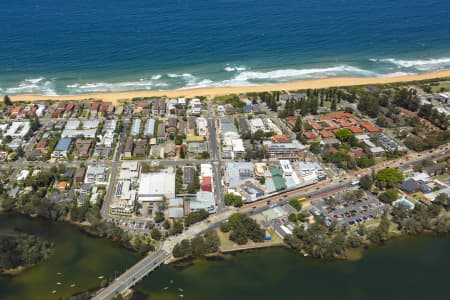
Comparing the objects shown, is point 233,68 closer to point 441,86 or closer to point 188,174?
point 441,86

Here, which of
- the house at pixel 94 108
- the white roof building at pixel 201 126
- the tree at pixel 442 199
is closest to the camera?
the tree at pixel 442 199

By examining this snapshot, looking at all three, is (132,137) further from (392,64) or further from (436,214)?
(392,64)

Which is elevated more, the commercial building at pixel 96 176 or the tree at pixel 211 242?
the commercial building at pixel 96 176

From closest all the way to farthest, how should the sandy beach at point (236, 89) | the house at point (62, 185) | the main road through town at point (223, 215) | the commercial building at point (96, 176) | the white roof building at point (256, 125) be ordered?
the main road through town at point (223, 215)
the house at point (62, 185)
the commercial building at point (96, 176)
the white roof building at point (256, 125)
the sandy beach at point (236, 89)

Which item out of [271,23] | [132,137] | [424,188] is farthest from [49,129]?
[271,23]

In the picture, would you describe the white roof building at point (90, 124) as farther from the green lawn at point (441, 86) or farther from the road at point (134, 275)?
the green lawn at point (441, 86)

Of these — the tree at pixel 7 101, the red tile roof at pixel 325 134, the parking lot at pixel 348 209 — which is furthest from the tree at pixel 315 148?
the tree at pixel 7 101

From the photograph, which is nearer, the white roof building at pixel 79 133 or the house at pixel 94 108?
the white roof building at pixel 79 133

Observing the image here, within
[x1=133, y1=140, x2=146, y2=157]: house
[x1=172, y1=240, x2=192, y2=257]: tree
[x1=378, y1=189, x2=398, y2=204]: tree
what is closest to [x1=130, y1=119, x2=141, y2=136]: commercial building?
[x1=133, y1=140, x2=146, y2=157]: house
